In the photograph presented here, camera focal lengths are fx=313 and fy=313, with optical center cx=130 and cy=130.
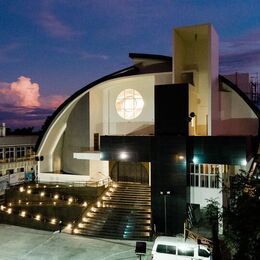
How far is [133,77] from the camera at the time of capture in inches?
841

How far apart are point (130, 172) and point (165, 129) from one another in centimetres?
696

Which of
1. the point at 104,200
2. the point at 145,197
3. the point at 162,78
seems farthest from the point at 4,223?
the point at 162,78

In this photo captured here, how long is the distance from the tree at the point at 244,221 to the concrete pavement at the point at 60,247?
21.2 feet

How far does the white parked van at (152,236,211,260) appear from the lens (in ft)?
40.1

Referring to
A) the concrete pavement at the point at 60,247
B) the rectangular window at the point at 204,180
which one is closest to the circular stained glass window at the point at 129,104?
the rectangular window at the point at 204,180

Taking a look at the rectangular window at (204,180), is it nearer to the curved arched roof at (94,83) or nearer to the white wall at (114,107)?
the white wall at (114,107)

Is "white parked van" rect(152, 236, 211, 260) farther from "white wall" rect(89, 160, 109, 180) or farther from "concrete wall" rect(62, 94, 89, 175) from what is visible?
"concrete wall" rect(62, 94, 89, 175)

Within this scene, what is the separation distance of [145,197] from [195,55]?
979cm

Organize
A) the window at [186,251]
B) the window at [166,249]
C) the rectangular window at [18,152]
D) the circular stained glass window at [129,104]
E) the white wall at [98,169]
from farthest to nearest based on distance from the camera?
the rectangular window at [18,152] < the white wall at [98,169] < the circular stained glass window at [129,104] < the window at [166,249] < the window at [186,251]

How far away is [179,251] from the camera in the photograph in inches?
492

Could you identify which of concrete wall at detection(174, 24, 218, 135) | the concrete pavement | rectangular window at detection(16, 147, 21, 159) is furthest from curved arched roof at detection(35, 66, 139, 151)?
the concrete pavement

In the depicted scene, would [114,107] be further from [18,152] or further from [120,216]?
[18,152]

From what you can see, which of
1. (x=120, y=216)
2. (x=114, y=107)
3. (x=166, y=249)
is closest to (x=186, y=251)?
(x=166, y=249)

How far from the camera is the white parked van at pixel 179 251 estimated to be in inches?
481
